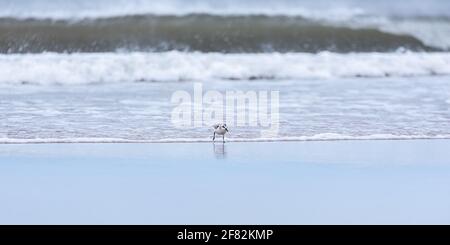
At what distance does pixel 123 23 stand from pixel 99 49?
94cm

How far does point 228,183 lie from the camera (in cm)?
391

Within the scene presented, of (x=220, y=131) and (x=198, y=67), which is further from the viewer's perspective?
(x=198, y=67)

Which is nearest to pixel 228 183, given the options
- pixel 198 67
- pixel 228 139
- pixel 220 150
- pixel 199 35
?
pixel 220 150

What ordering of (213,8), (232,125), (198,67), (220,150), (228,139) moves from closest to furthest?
1. (220,150)
2. (228,139)
3. (232,125)
4. (198,67)
5. (213,8)

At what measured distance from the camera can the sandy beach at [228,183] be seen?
3.46 metres

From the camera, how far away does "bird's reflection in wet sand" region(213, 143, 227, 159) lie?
4.46m

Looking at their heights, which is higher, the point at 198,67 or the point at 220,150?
the point at 198,67

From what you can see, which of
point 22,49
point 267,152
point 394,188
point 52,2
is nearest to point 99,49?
point 22,49

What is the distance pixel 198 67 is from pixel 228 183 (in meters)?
3.73

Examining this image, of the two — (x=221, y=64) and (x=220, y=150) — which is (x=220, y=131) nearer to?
(x=220, y=150)

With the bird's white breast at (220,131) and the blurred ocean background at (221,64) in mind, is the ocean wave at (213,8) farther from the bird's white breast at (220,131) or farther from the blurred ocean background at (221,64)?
the bird's white breast at (220,131)

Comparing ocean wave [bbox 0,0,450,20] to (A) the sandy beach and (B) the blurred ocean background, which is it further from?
(A) the sandy beach
